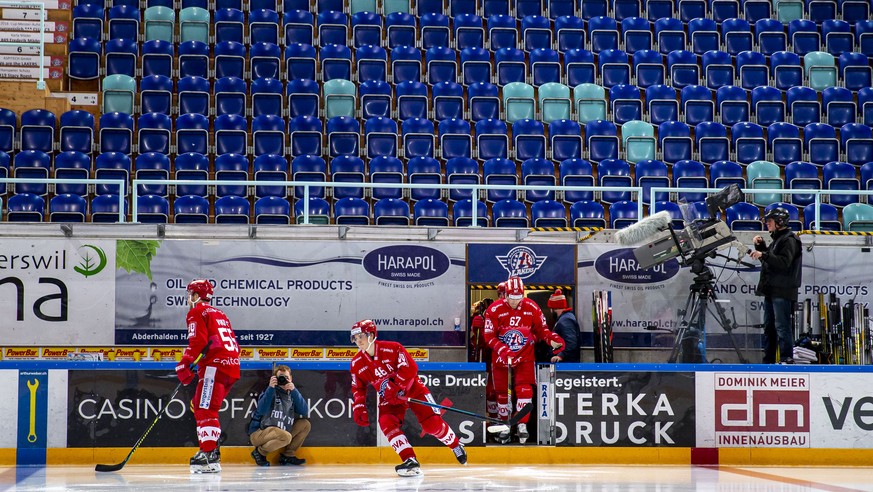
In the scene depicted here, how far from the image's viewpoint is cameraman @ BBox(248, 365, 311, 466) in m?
11.5

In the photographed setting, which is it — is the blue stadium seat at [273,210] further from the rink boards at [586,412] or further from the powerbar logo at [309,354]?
the rink boards at [586,412]

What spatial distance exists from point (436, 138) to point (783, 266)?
6.97 m

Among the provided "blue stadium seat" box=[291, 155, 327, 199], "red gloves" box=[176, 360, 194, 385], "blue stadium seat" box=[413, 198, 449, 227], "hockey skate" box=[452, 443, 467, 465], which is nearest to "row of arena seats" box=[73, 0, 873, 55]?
"blue stadium seat" box=[291, 155, 327, 199]

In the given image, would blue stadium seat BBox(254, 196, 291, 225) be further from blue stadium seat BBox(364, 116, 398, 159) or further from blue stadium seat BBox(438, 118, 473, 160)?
blue stadium seat BBox(438, 118, 473, 160)

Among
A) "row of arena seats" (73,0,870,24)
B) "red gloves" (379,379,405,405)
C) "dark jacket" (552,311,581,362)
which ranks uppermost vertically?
"row of arena seats" (73,0,870,24)

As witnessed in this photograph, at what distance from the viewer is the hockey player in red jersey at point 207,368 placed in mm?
10836

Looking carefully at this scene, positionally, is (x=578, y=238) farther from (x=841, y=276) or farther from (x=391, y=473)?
(x=391, y=473)

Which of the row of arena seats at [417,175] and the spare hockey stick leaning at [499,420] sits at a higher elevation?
the row of arena seats at [417,175]

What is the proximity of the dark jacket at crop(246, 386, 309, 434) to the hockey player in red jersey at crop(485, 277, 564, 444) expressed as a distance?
252 cm

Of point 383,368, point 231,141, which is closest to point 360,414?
point 383,368

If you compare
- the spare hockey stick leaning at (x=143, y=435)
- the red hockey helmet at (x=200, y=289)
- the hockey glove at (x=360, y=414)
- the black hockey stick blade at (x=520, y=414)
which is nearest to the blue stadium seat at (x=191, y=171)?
the spare hockey stick leaning at (x=143, y=435)

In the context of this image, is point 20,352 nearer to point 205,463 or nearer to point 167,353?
point 167,353

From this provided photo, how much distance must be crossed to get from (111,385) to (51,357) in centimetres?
296

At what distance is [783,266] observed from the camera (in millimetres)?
13289
